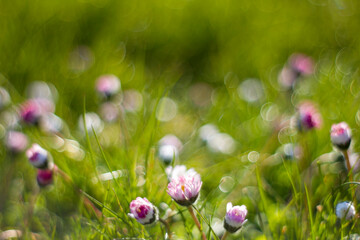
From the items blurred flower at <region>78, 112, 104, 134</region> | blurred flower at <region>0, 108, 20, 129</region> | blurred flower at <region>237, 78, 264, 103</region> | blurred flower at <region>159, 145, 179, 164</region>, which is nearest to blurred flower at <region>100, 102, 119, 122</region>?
blurred flower at <region>78, 112, 104, 134</region>

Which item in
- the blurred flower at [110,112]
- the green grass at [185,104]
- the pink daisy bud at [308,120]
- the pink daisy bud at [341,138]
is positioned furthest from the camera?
the blurred flower at [110,112]

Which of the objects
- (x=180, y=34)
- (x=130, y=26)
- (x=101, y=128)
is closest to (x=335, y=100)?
(x=101, y=128)

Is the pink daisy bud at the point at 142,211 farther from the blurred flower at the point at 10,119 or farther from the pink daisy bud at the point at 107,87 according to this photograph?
the blurred flower at the point at 10,119

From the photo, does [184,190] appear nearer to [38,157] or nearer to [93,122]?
[38,157]

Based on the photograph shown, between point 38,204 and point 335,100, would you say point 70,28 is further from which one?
point 335,100

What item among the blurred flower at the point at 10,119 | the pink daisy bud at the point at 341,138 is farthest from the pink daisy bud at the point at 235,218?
the blurred flower at the point at 10,119

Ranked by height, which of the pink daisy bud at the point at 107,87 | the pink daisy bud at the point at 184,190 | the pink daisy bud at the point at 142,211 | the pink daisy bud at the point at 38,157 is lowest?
the pink daisy bud at the point at 107,87

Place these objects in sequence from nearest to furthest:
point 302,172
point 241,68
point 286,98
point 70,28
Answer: point 302,172 < point 286,98 < point 241,68 < point 70,28
